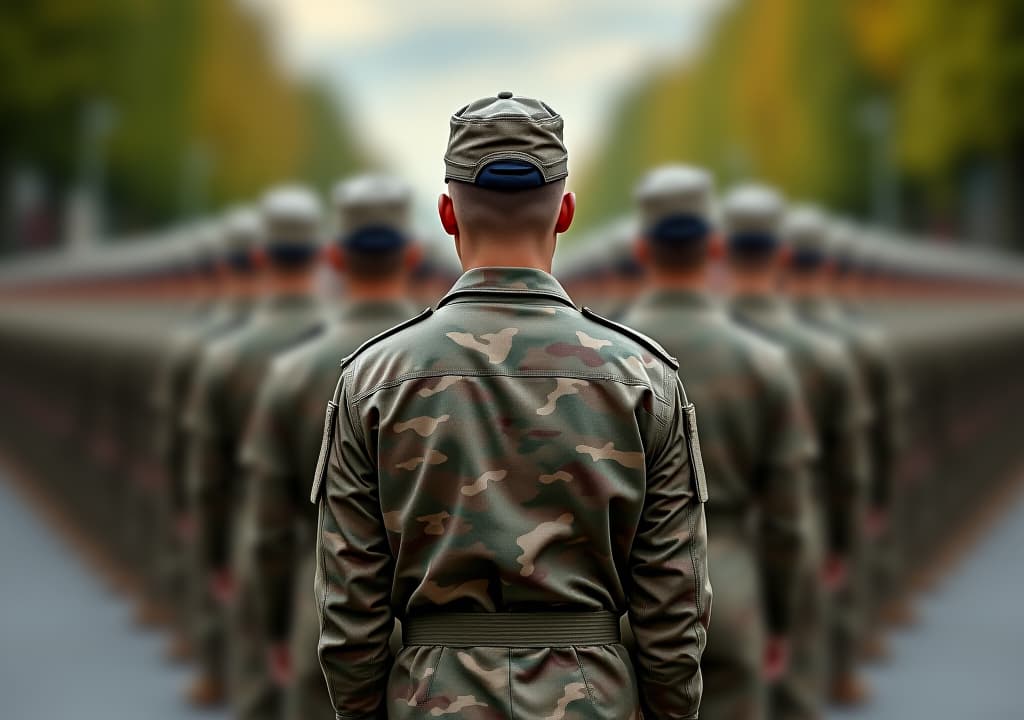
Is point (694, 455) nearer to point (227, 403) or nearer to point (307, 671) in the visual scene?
point (307, 671)

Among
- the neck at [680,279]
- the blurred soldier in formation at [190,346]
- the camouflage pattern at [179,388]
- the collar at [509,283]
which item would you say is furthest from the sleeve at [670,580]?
the camouflage pattern at [179,388]

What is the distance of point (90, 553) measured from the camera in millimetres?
14180

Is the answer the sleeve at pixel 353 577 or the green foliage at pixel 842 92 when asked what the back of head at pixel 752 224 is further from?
the green foliage at pixel 842 92

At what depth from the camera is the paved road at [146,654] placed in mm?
8911

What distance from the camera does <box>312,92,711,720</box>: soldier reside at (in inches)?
134

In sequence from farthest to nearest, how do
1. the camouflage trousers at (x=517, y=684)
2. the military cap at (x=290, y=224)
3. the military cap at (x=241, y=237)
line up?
the military cap at (x=241, y=237) < the military cap at (x=290, y=224) < the camouflage trousers at (x=517, y=684)

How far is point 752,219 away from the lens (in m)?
Result: 6.38

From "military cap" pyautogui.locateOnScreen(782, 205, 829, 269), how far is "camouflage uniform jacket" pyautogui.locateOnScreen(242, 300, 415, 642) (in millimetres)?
3284

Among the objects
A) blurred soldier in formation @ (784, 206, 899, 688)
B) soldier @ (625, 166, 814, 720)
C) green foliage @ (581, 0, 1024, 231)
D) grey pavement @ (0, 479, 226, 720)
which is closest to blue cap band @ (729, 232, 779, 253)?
soldier @ (625, 166, 814, 720)

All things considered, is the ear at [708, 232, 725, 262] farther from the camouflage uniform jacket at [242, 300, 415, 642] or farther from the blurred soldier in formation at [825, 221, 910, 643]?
the blurred soldier in formation at [825, 221, 910, 643]

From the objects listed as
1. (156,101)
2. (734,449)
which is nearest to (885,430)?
(734,449)

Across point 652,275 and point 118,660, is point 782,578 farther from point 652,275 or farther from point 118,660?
point 118,660

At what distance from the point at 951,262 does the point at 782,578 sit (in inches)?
524

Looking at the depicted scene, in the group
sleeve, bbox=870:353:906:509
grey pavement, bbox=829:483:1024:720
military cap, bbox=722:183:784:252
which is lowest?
grey pavement, bbox=829:483:1024:720
